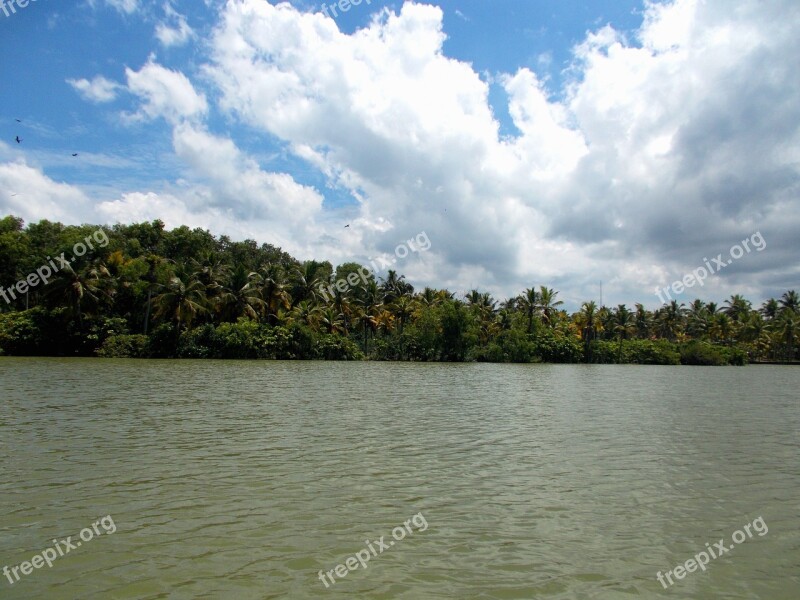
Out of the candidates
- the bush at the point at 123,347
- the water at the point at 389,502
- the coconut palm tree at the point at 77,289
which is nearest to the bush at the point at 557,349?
the bush at the point at 123,347

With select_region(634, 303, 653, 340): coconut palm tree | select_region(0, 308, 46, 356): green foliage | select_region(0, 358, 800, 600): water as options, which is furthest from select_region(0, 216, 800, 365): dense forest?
select_region(0, 358, 800, 600): water

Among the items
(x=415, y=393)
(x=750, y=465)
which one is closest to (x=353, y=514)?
(x=750, y=465)

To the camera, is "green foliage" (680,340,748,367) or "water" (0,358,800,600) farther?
"green foliage" (680,340,748,367)

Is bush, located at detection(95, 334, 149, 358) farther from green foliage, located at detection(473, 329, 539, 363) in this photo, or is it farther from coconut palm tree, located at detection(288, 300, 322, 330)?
green foliage, located at detection(473, 329, 539, 363)

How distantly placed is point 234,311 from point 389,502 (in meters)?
59.1

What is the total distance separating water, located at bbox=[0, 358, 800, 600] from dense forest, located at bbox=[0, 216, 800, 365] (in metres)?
42.5

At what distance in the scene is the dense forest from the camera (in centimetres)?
5666

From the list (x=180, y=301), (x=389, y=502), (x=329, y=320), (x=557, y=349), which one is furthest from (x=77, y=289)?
(x=557, y=349)

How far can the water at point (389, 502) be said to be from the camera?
602cm

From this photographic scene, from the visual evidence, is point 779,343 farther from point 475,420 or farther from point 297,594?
point 297,594

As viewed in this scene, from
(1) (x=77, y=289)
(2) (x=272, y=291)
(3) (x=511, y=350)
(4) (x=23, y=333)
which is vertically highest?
(2) (x=272, y=291)

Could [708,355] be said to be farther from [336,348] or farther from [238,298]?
[238,298]

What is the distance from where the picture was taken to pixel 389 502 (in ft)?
28.6

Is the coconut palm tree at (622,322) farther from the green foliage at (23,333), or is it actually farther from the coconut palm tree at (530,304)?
the green foliage at (23,333)
